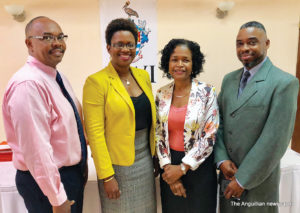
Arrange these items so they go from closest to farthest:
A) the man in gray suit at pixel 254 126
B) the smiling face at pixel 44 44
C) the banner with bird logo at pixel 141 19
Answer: the smiling face at pixel 44 44
the man in gray suit at pixel 254 126
the banner with bird logo at pixel 141 19

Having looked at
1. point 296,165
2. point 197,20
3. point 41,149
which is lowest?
point 296,165

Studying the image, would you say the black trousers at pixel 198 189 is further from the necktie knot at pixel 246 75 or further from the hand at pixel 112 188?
the necktie knot at pixel 246 75

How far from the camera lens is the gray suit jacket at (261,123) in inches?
48.1

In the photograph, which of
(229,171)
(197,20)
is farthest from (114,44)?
(197,20)

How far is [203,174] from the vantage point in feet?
4.82

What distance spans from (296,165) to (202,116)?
1146mm

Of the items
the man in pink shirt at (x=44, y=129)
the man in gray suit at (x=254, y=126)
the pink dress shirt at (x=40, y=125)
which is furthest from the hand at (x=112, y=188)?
the man in gray suit at (x=254, y=126)

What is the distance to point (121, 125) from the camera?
1.36m

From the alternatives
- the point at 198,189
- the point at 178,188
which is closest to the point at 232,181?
the point at 198,189

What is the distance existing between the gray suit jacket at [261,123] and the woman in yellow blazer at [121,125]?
21.2 inches

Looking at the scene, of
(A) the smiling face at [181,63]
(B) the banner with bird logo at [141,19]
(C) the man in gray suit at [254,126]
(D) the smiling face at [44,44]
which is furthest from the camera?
(B) the banner with bird logo at [141,19]

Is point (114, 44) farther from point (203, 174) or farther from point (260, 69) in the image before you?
point (203, 174)

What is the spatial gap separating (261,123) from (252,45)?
1.55 feet

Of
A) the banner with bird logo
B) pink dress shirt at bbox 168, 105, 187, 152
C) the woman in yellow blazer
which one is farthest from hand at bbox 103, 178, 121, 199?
the banner with bird logo
